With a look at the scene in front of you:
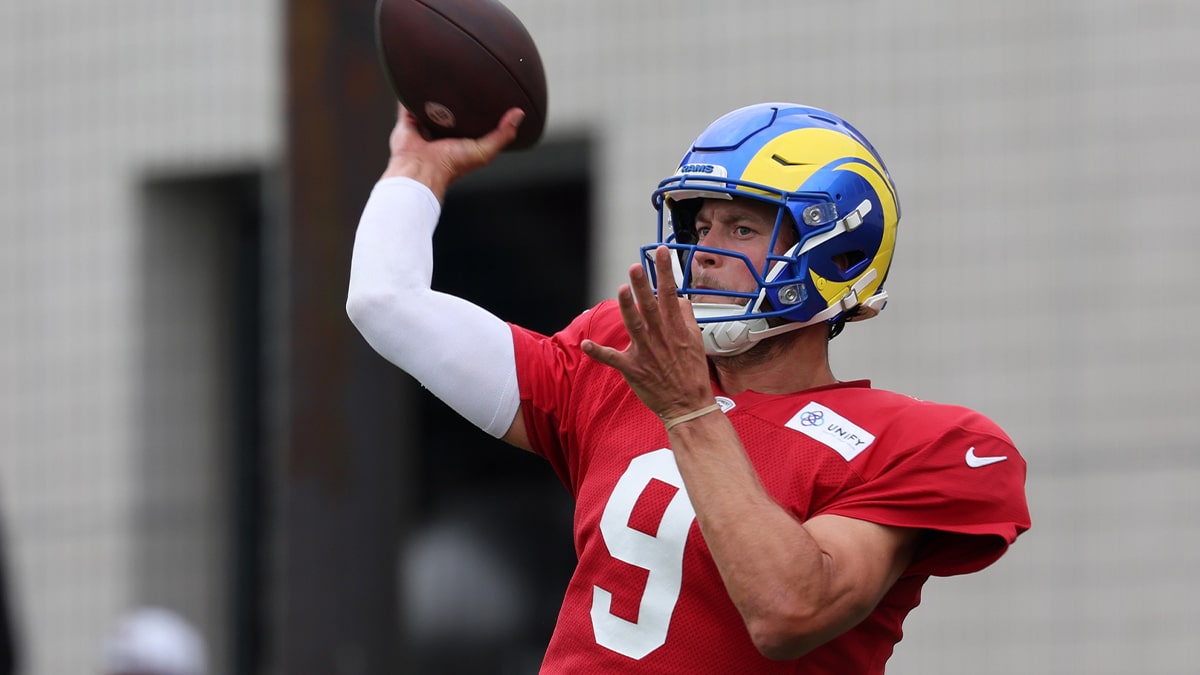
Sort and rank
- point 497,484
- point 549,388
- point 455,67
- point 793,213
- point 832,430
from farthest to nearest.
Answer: point 497,484
point 455,67
point 549,388
point 793,213
point 832,430

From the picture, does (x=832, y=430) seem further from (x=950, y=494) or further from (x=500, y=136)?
(x=500, y=136)

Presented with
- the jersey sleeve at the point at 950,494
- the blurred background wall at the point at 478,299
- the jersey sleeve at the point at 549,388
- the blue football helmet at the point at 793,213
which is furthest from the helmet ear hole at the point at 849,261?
the blurred background wall at the point at 478,299

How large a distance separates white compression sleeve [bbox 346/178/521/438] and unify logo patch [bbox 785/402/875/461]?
0.52 m

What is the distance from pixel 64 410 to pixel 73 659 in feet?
4.16

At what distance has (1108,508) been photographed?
8.52 m

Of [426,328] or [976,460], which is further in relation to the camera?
[426,328]

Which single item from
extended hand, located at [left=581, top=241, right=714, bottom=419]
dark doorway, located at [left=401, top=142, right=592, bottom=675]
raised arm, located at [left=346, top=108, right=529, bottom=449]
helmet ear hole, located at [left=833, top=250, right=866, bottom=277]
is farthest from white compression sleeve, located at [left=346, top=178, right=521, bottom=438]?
dark doorway, located at [left=401, top=142, right=592, bottom=675]

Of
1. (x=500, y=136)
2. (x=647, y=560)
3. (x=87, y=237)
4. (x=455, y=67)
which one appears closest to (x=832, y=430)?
(x=647, y=560)

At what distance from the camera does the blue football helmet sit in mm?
3375

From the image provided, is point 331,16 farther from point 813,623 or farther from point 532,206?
point 532,206

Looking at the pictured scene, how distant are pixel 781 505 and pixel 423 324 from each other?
2.38ft

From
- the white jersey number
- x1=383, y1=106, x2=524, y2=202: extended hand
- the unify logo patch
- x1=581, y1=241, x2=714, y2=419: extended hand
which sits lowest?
the white jersey number

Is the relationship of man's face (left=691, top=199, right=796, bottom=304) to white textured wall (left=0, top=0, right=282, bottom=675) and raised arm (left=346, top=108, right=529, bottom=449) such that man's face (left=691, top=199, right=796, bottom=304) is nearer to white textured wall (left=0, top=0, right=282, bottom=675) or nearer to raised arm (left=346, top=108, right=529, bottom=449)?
raised arm (left=346, top=108, right=529, bottom=449)

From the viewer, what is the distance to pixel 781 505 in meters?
3.19
